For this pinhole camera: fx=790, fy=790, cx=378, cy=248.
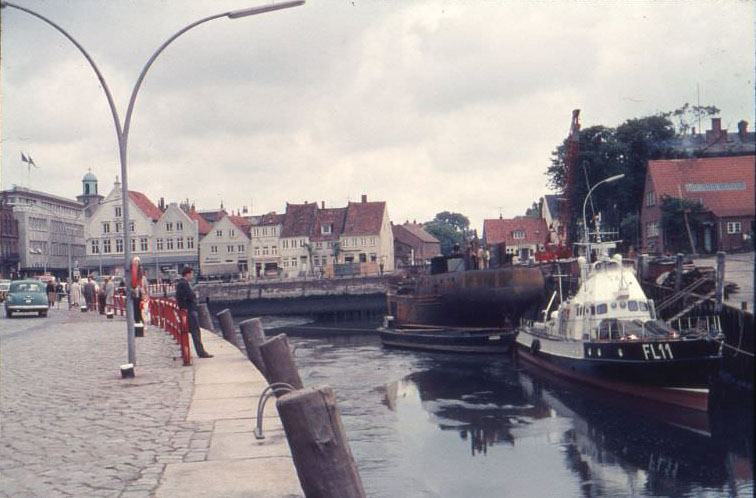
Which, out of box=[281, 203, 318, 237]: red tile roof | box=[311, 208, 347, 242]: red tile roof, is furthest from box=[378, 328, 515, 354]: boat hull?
box=[281, 203, 318, 237]: red tile roof

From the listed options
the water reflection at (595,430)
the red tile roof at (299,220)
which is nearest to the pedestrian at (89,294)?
the water reflection at (595,430)

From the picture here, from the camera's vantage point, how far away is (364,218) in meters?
102

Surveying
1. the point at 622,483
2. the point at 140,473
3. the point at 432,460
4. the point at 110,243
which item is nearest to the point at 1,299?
the point at 110,243

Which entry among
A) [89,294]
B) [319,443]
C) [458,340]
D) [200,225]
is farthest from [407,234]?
[319,443]

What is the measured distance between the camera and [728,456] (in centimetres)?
1884

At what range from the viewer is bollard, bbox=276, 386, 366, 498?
531 cm

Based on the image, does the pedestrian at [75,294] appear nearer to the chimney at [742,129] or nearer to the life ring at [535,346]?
the life ring at [535,346]

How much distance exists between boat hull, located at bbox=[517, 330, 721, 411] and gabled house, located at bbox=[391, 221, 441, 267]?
8307 cm

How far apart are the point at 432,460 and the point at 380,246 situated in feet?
270

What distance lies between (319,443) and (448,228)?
15144 cm

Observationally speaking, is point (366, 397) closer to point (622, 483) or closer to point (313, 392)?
point (622, 483)

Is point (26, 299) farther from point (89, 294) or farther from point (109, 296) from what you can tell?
point (89, 294)

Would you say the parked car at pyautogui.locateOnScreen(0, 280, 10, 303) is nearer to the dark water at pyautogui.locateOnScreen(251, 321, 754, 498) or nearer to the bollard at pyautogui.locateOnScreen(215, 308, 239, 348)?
the dark water at pyautogui.locateOnScreen(251, 321, 754, 498)

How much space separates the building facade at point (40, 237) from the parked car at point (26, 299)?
58712 mm
